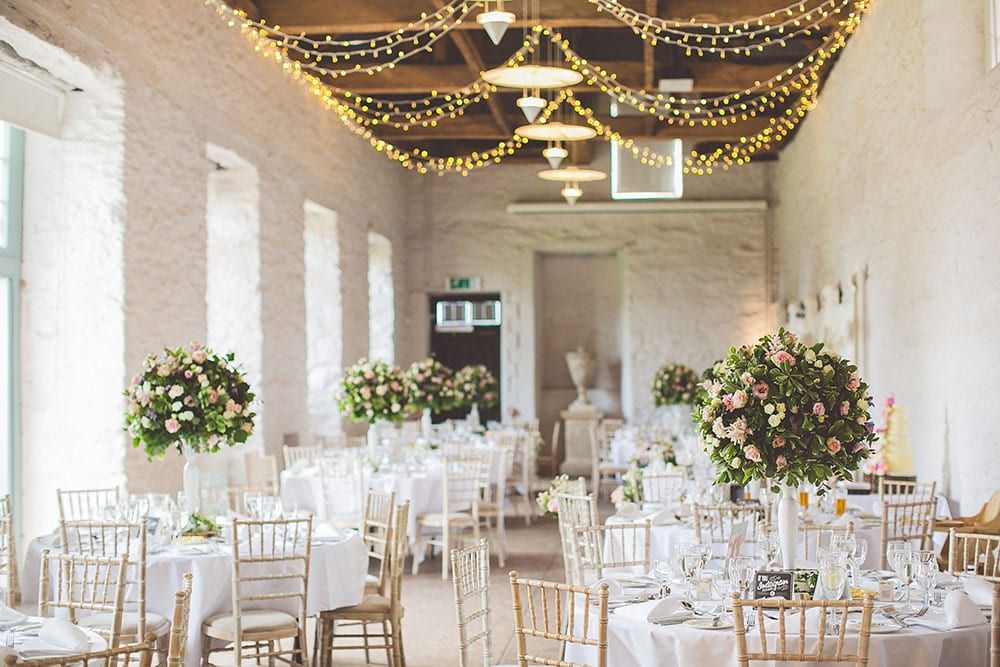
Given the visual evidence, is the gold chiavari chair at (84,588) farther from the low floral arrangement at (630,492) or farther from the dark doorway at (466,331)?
the dark doorway at (466,331)

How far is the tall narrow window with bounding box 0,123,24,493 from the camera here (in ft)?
23.4

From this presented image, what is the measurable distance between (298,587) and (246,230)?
538cm

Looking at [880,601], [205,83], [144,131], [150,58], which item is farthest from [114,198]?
[880,601]

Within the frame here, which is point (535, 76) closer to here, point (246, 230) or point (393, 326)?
point (246, 230)

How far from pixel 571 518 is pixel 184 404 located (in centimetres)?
211

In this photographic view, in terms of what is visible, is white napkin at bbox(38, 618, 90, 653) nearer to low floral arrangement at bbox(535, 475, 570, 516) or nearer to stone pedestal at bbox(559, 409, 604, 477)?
low floral arrangement at bbox(535, 475, 570, 516)

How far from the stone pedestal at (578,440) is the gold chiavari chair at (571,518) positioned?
396 inches

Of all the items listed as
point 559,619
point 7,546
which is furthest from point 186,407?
point 559,619

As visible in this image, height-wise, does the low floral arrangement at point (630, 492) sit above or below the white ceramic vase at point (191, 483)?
below

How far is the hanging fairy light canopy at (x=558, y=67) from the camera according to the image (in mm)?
8492

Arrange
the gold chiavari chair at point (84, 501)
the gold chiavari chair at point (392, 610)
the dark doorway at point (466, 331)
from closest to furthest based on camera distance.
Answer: the gold chiavari chair at point (392, 610)
the gold chiavari chair at point (84, 501)
the dark doorway at point (466, 331)

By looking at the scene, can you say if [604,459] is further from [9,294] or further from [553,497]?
[9,294]

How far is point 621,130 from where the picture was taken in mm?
14648

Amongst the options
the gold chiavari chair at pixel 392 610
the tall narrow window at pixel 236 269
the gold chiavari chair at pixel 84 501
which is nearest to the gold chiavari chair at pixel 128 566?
the gold chiavari chair at pixel 84 501
